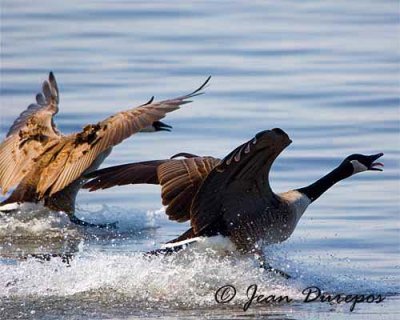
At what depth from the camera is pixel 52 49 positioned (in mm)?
24062

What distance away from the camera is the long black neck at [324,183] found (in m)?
10.8

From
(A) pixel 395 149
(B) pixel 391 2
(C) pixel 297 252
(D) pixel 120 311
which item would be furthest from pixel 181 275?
(B) pixel 391 2

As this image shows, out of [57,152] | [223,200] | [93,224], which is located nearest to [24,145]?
[57,152]

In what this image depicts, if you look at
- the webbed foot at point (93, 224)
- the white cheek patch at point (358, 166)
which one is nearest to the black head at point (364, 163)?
the white cheek patch at point (358, 166)

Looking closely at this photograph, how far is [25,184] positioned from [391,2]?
1734 cm

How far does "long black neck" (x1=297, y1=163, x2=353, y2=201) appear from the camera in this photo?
10.8m

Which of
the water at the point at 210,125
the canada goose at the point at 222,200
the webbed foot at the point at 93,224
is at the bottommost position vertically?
the webbed foot at the point at 93,224

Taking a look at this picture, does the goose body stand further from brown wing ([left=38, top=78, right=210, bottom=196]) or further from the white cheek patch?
brown wing ([left=38, top=78, right=210, bottom=196])

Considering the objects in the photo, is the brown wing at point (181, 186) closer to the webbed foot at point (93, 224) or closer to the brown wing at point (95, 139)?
the brown wing at point (95, 139)

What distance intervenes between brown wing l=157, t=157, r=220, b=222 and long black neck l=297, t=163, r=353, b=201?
0.89 metres

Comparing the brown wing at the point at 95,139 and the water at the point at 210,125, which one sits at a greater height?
the brown wing at the point at 95,139

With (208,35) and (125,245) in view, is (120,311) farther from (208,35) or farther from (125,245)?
(208,35)

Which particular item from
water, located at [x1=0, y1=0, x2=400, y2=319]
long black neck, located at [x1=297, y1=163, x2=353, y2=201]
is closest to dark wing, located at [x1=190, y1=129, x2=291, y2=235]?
water, located at [x1=0, y1=0, x2=400, y2=319]

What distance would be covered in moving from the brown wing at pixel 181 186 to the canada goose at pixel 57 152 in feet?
4.59
